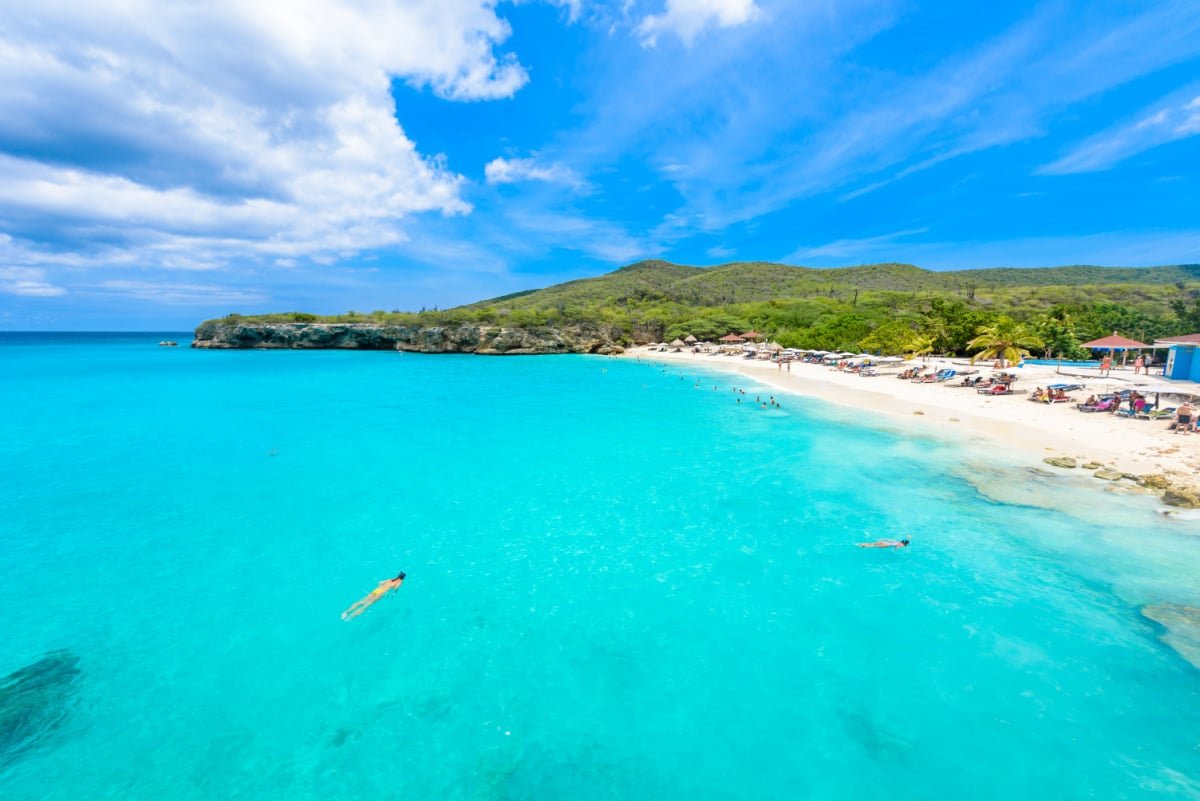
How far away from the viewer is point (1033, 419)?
2262 centimetres

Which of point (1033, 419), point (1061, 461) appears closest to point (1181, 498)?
point (1061, 461)

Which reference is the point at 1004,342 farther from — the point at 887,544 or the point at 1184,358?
the point at 887,544

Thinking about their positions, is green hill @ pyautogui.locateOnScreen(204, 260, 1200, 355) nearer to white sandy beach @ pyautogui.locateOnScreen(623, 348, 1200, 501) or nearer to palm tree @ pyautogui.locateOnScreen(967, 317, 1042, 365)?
palm tree @ pyautogui.locateOnScreen(967, 317, 1042, 365)

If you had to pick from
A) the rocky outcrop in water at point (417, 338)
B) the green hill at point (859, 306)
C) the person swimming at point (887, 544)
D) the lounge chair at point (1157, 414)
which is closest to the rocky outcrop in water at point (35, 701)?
the person swimming at point (887, 544)

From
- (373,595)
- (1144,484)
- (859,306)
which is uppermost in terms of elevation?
(859,306)

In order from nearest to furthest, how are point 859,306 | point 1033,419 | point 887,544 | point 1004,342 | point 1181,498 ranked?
point 887,544
point 1181,498
point 1033,419
point 1004,342
point 859,306

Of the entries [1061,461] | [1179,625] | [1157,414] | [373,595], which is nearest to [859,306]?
[1157,414]

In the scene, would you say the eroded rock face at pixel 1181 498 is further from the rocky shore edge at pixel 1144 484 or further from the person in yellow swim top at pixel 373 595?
the person in yellow swim top at pixel 373 595

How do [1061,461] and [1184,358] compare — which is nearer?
[1061,461]

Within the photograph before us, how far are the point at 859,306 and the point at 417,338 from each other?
7269cm

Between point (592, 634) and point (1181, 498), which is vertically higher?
point (1181, 498)

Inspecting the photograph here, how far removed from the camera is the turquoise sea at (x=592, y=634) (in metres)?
5.99

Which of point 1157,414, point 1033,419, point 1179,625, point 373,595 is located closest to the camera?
point 1179,625

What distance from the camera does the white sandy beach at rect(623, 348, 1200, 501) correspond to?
53.7ft
